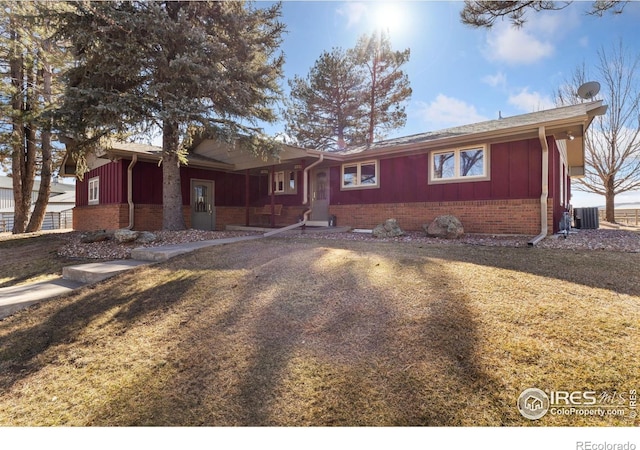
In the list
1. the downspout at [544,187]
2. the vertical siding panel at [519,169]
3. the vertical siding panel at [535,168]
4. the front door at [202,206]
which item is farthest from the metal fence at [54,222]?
the downspout at [544,187]

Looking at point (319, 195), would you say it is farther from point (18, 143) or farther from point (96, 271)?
point (18, 143)

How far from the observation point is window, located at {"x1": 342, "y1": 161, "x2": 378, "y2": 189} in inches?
426

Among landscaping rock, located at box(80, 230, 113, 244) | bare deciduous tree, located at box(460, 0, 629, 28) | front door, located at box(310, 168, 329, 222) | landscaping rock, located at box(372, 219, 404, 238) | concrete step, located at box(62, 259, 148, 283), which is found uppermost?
bare deciduous tree, located at box(460, 0, 629, 28)

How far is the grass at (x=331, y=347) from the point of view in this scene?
2.00 m

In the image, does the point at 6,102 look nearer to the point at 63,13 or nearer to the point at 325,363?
the point at 63,13

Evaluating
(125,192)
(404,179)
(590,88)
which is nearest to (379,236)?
(404,179)

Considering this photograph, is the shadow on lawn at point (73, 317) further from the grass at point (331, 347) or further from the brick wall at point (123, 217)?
the brick wall at point (123, 217)

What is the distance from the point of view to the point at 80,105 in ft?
24.8

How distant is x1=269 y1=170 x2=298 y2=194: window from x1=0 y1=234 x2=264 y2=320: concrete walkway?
7288 millimetres

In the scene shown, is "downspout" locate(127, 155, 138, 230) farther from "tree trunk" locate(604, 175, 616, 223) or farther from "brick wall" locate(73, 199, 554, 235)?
"tree trunk" locate(604, 175, 616, 223)

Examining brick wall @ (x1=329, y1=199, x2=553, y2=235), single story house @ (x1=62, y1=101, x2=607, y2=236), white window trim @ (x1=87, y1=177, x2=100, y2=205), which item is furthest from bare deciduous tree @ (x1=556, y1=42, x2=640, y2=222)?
white window trim @ (x1=87, y1=177, x2=100, y2=205)

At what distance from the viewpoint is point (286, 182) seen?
13734mm

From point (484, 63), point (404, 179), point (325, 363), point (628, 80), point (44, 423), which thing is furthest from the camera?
point (628, 80)
